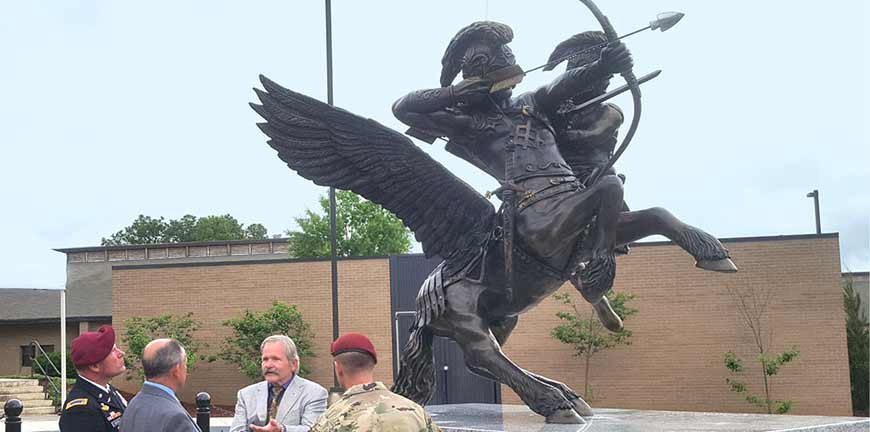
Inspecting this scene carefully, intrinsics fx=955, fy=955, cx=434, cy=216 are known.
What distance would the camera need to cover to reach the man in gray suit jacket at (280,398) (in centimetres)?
471

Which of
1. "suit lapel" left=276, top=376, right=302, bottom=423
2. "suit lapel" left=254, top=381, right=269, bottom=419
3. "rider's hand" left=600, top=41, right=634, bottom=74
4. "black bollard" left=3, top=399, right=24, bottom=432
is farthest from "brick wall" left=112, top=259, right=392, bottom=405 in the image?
"suit lapel" left=276, top=376, right=302, bottom=423

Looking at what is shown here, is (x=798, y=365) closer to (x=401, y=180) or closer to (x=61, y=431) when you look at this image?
(x=401, y=180)

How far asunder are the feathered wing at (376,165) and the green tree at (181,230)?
2333 inches

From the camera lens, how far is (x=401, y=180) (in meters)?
6.48

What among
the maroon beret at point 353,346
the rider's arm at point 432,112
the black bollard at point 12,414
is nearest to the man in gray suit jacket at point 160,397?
the maroon beret at point 353,346

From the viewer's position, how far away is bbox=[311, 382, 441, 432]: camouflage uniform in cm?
271

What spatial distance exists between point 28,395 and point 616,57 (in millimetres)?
25975

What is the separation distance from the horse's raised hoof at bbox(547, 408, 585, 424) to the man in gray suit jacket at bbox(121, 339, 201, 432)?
8.56ft

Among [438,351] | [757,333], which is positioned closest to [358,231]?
[438,351]

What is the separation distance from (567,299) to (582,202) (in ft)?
65.9

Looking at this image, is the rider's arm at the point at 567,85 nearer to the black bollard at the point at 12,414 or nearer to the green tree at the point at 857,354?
the black bollard at the point at 12,414

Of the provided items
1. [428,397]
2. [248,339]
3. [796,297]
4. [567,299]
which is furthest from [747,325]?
[428,397]

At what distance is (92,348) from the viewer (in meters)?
4.48

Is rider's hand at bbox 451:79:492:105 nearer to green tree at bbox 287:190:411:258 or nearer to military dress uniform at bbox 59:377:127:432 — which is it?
military dress uniform at bbox 59:377:127:432
